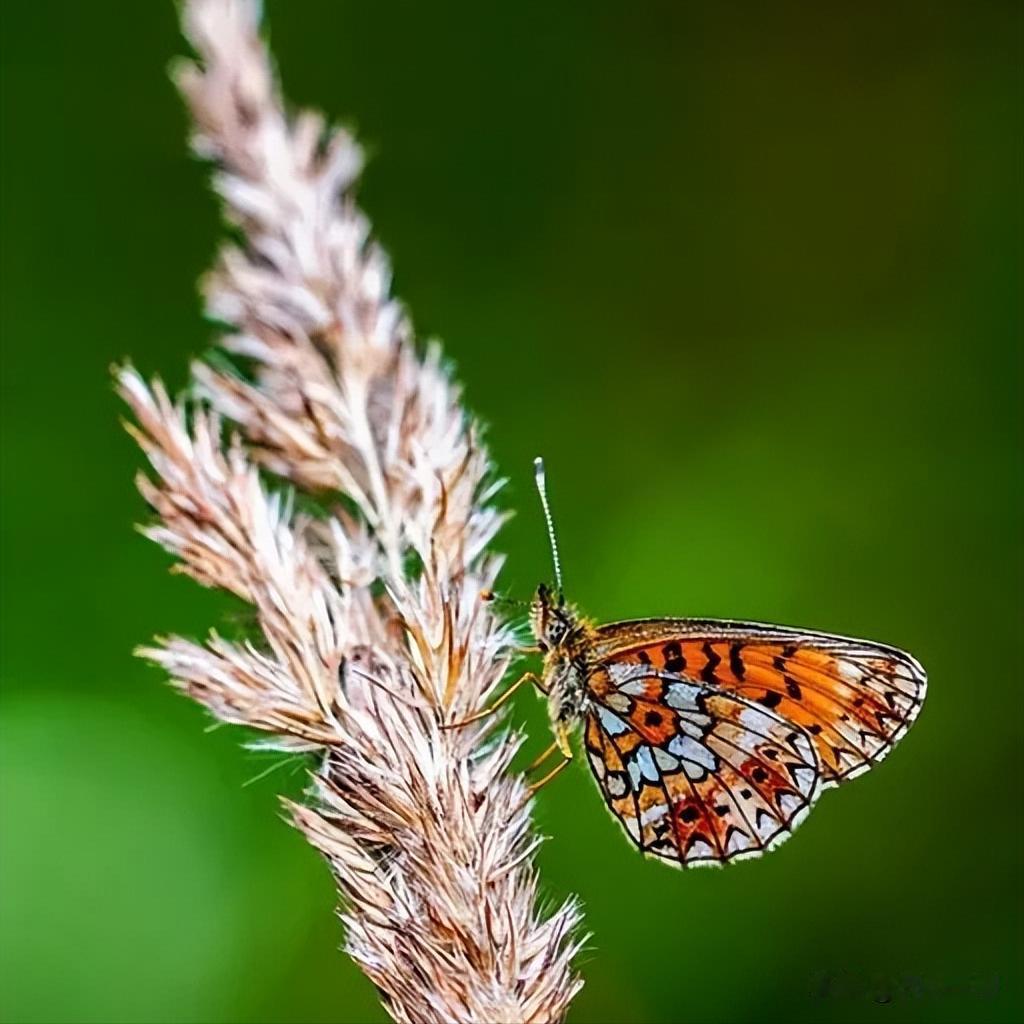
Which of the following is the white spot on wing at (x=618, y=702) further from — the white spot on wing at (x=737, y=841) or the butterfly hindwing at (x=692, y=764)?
the white spot on wing at (x=737, y=841)

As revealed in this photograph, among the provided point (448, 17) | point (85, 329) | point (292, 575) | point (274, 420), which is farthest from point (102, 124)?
point (292, 575)

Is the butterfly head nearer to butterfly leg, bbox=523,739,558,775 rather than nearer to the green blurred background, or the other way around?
butterfly leg, bbox=523,739,558,775

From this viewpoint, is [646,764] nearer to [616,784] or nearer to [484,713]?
[616,784]

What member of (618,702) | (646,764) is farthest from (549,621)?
(646,764)

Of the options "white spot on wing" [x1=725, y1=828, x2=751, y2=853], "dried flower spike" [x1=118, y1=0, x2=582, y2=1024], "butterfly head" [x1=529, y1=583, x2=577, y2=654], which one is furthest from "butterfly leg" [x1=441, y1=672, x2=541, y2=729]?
"white spot on wing" [x1=725, y1=828, x2=751, y2=853]

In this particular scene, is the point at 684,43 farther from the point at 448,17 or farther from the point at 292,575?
the point at 292,575

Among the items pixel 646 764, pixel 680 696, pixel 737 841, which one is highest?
pixel 680 696
